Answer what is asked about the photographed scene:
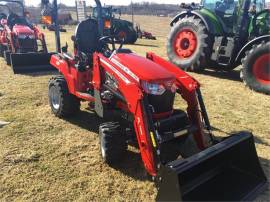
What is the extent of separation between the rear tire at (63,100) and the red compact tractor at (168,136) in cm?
47

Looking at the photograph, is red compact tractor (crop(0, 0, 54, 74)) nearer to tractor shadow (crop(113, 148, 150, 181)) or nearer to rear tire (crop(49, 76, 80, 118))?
rear tire (crop(49, 76, 80, 118))

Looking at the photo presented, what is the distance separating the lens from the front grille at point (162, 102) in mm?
3678

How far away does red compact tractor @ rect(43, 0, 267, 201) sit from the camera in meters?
3.15

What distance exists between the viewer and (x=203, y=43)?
8.30 meters

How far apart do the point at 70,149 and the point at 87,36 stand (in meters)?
1.96

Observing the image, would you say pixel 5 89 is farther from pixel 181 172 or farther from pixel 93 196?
pixel 181 172

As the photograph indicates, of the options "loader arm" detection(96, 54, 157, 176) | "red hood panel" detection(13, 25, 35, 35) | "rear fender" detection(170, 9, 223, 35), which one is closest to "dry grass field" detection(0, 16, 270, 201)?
"loader arm" detection(96, 54, 157, 176)

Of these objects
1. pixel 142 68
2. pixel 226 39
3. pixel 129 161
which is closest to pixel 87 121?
pixel 129 161

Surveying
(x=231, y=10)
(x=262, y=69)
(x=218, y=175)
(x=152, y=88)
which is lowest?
(x=218, y=175)

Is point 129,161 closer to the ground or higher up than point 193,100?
closer to the ground

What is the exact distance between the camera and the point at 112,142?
375 centimetres

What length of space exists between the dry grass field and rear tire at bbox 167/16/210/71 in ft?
5.31

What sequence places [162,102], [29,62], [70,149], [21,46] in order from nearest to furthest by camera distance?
[162,102] < [70,149] < [29,62] < [21,46]

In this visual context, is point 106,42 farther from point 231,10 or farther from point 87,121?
point 231,10
